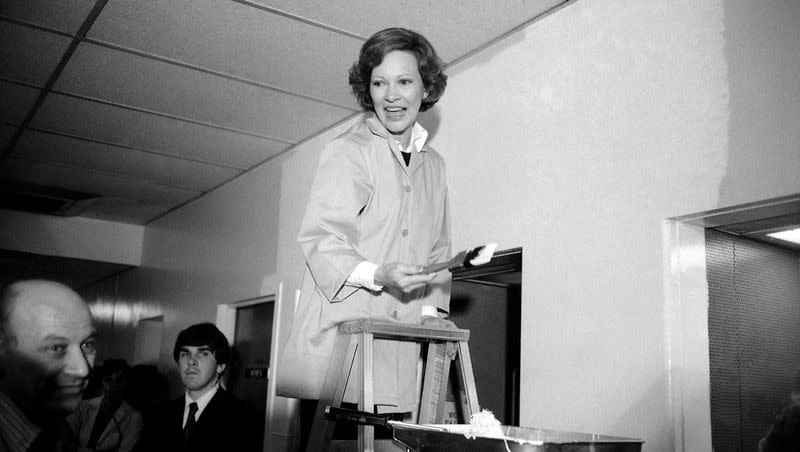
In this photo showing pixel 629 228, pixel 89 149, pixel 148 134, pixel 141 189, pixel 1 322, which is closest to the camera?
pixel 1 322

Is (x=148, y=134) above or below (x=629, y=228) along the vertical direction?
above

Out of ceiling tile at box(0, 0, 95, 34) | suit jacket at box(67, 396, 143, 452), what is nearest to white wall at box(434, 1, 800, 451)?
ceiling tile at box(0, 0, 95, 34)

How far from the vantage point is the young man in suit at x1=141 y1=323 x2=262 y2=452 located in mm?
3484

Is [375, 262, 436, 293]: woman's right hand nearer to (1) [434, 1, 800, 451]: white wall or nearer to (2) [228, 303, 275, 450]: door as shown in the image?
(1) [434, 1, 800, 451]: white wall

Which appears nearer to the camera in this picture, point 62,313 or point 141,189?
point 62,313

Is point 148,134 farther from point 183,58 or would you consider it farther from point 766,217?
point 766,217

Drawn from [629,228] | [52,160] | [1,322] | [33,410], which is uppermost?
[52,160]

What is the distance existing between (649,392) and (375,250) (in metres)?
0.85

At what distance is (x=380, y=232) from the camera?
1.86 m

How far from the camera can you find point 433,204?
2010mm

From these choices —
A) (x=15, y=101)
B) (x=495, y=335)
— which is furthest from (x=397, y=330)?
(x=15, y=101)

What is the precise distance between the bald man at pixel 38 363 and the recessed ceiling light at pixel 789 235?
6.24 feet

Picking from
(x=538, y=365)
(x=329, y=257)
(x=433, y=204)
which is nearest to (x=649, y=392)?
(x=538, y=365)

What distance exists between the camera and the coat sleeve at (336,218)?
1714 mm
